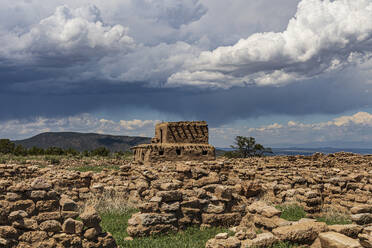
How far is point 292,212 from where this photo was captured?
11.3 m

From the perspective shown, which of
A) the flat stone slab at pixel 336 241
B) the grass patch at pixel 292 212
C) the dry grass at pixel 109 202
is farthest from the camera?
the dry grass at pixel 109 202

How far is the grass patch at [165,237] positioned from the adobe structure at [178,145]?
23.6 meters

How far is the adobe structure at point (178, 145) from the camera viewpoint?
1346 inches

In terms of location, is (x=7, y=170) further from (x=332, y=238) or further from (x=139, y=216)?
(x=332, y=238)

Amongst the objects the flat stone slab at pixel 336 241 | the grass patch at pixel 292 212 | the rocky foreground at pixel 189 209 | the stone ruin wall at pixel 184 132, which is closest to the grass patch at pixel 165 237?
the rocky foreground at pixel 189 209

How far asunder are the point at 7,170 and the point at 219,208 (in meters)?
15.5

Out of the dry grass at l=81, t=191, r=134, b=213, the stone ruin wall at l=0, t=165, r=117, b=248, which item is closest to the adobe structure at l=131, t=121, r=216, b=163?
the dry grass at l=81, t=191, r=134, b=213

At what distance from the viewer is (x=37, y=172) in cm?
1983

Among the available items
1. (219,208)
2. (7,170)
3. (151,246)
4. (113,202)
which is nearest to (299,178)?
(219,208)

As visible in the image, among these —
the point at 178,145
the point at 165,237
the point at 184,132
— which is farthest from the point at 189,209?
the point at 184,132

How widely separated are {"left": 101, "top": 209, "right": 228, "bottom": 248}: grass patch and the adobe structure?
2355 centimetres

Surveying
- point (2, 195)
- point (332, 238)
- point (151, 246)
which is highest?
point (2, 195)

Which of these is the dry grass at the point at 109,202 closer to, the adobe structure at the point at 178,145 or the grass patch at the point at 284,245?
the grass patch at the point at 284,245

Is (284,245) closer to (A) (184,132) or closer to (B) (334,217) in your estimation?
(B) (334,217)
